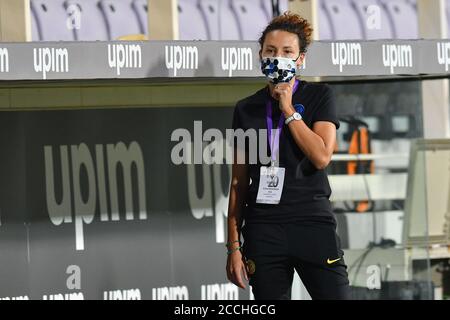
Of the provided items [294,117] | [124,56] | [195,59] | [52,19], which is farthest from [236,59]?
[294,117]

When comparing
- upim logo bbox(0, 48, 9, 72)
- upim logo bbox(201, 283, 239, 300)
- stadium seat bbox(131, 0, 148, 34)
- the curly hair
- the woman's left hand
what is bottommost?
upim logo bbox(201, 283, 239, 300)

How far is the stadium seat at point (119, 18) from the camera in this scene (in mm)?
10656

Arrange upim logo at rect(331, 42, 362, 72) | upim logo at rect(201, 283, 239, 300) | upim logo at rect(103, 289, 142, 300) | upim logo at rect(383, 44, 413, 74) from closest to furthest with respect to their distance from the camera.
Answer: upim logo at rect(331, 42, 362, 72) < upim logo at rect(383, 44, 413, 74) < upim logo at rect(103, 289, 142, 300) < upim logo at rect(201, 283, 239, 300)

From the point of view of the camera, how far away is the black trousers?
5277 mm

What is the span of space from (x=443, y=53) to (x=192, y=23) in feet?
9.84

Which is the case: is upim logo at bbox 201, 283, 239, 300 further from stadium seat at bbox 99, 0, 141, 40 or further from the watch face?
the watch face

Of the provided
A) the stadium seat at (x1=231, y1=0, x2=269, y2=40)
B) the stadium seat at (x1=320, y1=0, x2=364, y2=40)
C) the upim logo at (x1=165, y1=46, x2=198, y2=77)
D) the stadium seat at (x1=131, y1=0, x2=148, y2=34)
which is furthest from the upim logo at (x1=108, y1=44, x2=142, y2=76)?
the stadium seat at (x1=320, y1=0, x2=364, y2=40)

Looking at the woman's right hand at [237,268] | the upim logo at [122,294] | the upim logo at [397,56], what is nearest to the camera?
the woman's right hand at [237,268]

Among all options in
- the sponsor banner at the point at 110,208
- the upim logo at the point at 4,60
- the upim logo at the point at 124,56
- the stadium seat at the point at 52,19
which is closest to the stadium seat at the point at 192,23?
the stadium seat at the point at 52,19

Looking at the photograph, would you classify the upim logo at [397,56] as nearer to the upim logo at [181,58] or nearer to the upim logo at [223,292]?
the upim logo at [181,58]

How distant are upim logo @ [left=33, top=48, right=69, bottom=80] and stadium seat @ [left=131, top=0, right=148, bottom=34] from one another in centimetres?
340

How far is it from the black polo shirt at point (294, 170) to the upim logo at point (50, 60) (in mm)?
2449

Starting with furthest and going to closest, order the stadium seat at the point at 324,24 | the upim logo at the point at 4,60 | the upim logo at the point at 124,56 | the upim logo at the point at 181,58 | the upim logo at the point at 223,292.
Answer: the stadium seat at the point at 324,24, the upim logo at the point at 223,292, the upim logo at the point at 181,58, the upim logo at the point at 124,56, the upim logo at the point at 4,60

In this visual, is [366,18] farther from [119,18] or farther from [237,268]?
[237,268]
